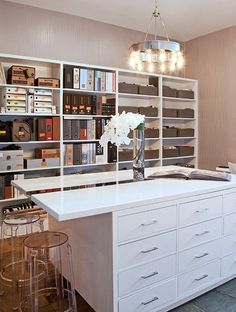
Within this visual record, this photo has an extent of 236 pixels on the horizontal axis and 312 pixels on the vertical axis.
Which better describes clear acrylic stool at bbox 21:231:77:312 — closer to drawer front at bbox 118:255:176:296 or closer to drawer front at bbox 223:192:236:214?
drawer front at bbox 118:255:176:296

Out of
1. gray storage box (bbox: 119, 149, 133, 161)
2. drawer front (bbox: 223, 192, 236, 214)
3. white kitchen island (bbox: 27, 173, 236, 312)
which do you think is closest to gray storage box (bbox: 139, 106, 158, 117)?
Answer: gray storage box (bbox: 119, 149, 133, 161)

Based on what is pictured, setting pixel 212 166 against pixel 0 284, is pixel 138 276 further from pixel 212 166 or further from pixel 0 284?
pixel 212 166

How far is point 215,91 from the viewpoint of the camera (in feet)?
15.8

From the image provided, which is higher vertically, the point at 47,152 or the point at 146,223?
the point at 47,152

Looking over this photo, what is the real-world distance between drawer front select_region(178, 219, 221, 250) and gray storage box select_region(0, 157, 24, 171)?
219 cm

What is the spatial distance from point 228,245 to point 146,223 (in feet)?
2.98

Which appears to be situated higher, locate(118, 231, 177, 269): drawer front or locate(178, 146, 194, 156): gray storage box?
locate(178, 146, 194, 156): gray storage box

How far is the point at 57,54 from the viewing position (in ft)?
13.1

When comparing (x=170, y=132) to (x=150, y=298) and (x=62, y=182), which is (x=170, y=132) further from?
(x=150, y=298)

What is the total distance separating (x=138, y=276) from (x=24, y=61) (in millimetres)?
2797

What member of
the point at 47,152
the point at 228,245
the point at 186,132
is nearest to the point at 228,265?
the point at 228,245

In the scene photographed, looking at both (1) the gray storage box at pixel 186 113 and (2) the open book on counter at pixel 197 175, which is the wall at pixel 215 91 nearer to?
(1) the gray storage box at pixel 186 113

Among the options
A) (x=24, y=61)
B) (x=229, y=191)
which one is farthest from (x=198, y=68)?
(x=229, y=191)

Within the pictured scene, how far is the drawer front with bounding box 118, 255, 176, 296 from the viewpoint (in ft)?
5.71
